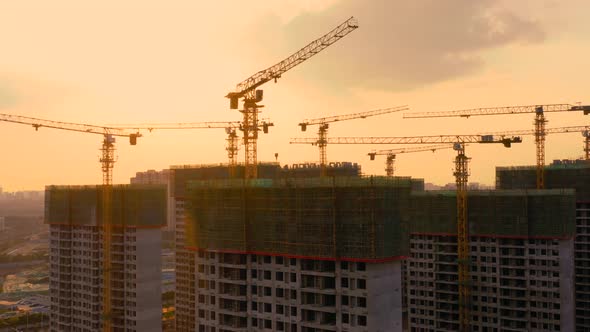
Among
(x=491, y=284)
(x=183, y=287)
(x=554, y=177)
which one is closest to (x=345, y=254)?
(x=491, y=284)

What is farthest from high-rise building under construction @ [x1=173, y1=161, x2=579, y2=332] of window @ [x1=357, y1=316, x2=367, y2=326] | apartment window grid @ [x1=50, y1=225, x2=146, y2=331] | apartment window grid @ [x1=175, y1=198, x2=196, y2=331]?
apartment window grid @ [x1=175, y1=198, x2=196, y2=331]

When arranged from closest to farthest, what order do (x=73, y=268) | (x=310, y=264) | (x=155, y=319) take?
(x=310, y=264) → (x=155, y=319) → (x=73, y=268)

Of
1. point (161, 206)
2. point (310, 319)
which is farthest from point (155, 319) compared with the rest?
point (310, 319)

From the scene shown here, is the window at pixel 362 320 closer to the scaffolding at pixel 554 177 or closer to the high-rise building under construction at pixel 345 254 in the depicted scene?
the high-rise building under construction at pixel 345 254

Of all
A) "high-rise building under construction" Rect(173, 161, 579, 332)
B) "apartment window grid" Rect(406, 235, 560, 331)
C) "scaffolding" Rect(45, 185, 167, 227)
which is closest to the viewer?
A: "high-rise building under construction" Rect(173, 161, 579, 332)

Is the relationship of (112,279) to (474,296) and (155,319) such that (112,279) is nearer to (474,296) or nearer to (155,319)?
(155,319)

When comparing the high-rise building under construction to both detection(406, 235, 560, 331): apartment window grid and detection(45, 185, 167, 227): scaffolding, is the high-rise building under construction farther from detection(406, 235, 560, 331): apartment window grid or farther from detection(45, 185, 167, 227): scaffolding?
detection(45, 185, 167, 227): scaffolding

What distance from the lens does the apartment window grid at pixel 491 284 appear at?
105 m

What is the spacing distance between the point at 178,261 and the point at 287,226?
290 ft

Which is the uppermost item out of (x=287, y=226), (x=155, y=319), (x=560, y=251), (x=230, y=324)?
(x=287, y=226)

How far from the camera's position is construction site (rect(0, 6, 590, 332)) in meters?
69.1

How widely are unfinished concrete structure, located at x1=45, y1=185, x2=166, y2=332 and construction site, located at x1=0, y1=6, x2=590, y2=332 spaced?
28cm

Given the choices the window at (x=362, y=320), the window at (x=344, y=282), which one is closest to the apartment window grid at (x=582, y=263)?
the window at (x=362, y=320)

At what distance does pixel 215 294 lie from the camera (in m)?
80.1
